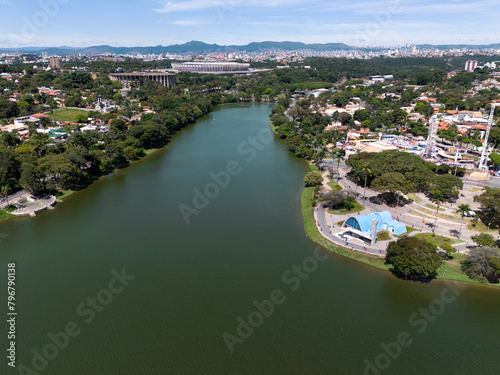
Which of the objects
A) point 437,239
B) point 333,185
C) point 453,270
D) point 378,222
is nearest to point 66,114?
point 333,185

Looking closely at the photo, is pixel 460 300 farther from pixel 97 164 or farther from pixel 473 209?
pixel 97 164

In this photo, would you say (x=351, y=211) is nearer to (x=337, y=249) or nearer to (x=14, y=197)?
(x=337, y=249)

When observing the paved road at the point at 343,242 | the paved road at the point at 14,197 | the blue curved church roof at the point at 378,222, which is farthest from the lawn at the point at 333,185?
the paved road at the point at 14,197

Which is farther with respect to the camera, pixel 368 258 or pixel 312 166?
pixel 312 166

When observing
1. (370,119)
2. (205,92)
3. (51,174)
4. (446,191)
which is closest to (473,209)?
(446,191)

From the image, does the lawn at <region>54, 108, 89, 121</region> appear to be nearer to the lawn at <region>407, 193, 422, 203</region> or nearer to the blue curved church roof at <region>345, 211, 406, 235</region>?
the blue curved church roof at <region>345, 211, 406, 235</region>

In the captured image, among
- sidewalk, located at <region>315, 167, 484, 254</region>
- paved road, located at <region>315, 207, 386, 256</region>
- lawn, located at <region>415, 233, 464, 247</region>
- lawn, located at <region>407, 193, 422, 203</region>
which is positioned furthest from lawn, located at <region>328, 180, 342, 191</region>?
lawn, located at <region>415, 233, 464, 247</region>

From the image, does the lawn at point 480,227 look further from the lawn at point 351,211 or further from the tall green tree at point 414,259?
the lawn at point 351,211

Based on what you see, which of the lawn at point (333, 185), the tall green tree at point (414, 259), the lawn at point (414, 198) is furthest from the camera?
the lawn at point (333, 185)

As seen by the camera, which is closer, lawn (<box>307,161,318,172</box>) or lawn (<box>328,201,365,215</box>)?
lawn (<box>328,201,365,215</box>)
